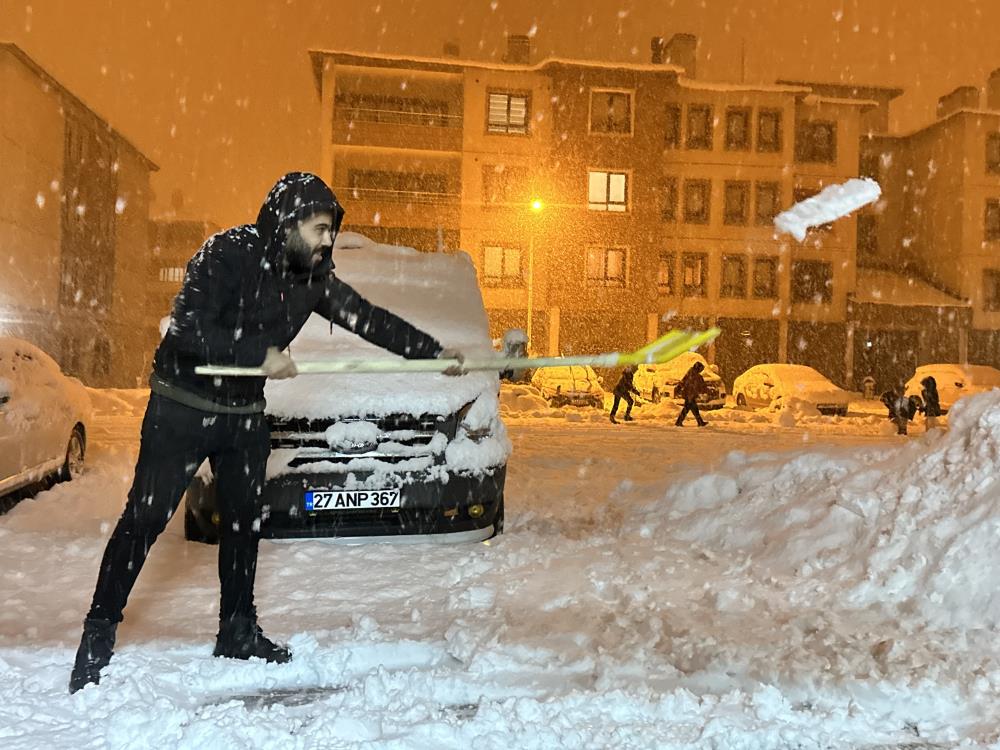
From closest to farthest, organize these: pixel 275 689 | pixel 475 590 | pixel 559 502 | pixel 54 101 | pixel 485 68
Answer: pixel 275 689
pixel 475 590
pixel 559 502
pixel 54 101
pixel 485 68

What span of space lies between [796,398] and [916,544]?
742 inches

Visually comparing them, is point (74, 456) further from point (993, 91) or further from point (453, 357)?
point (993, 91)

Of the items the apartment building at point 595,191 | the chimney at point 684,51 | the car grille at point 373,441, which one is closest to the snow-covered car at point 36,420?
the car grille at point 373,441

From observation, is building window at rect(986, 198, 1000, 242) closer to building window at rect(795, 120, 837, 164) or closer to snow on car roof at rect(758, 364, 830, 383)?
building window at rect(795, 120, 837, 164)

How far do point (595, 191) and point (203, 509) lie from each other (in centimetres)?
3227

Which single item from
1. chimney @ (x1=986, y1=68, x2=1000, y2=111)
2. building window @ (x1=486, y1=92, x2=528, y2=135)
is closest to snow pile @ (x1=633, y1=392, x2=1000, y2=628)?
building window @ (x1=486, y1=92, x2=528, y2=135)

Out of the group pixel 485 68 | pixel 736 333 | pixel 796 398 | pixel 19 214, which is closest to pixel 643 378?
pixel 796 398

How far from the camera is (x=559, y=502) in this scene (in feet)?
25.2

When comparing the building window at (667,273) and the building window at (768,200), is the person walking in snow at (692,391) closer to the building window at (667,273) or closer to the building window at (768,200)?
the building window at (667,273)

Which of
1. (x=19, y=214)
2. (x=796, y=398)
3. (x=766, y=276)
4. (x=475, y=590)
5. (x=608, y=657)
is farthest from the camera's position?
(x=766, y=276)

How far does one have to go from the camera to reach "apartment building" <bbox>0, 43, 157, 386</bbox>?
29672 mm

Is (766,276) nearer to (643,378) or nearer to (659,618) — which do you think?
(643,378)

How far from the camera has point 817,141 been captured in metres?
38.2

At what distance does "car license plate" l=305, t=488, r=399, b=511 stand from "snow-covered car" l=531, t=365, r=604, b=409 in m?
18.5
